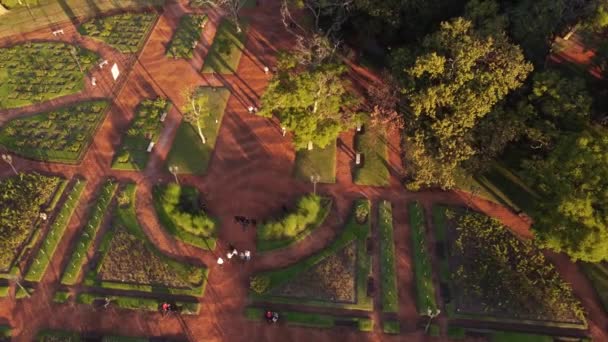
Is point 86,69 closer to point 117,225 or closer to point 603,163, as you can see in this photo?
point 117,225

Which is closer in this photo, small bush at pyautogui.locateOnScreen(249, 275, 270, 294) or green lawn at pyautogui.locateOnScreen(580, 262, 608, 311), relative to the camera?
small bush at pyautogui.locateOnScreen(249, 275, 270, 294)

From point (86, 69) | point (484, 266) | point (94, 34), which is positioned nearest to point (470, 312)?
point (484, 266)

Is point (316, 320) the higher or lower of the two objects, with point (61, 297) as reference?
higher

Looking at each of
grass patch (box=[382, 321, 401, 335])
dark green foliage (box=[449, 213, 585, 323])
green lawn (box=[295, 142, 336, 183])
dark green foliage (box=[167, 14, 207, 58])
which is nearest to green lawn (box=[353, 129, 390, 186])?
green lawn (box=[295, 142, 336, 183])

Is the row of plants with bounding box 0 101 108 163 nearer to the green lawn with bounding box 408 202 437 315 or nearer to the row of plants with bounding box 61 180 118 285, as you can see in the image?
the row of plants with bounding box 61 180 118 285

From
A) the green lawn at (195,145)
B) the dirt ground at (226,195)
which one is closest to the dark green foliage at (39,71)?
the dirt ground at (226,195)

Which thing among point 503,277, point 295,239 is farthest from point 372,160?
point 503,277

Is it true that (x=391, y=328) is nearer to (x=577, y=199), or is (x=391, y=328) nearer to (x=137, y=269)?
(x=577, y=199)

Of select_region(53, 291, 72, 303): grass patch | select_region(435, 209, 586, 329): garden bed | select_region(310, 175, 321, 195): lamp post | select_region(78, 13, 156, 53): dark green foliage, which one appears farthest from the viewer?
select_region(78, 13, 156, 53): dark green foliage
